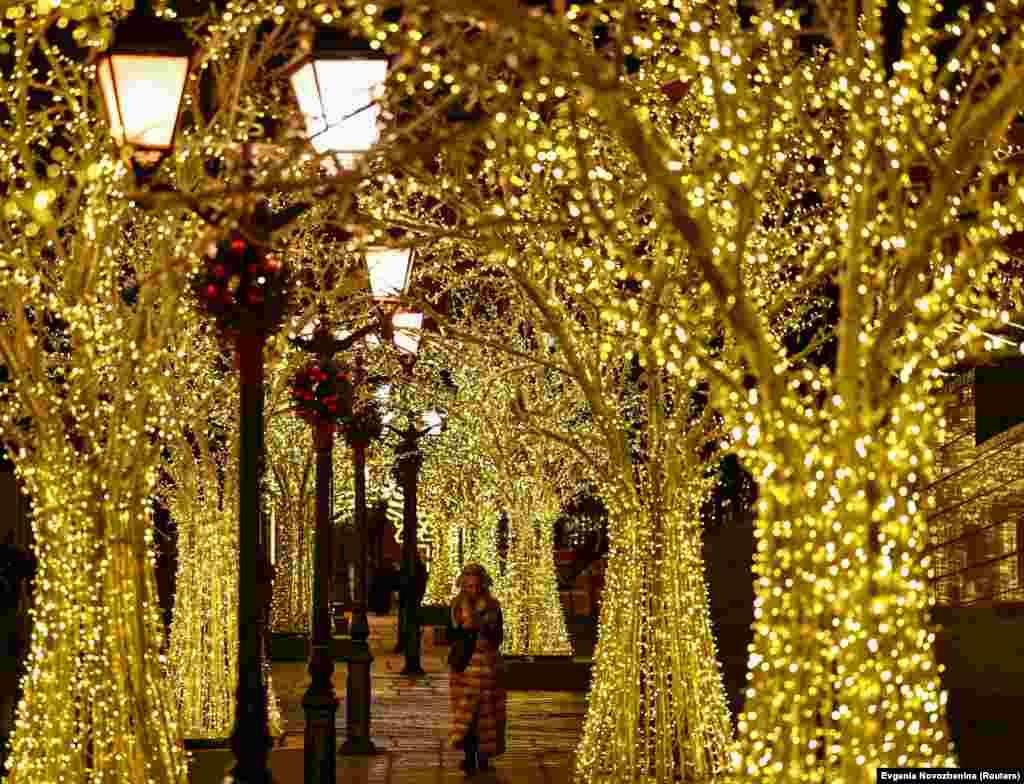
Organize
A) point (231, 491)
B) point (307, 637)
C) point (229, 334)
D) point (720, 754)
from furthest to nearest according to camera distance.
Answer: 1. point (307, 637)
2. point (231, 491)
3. point (720, 754)
4. point (229, 334)

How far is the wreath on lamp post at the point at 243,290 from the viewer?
9.39 metres

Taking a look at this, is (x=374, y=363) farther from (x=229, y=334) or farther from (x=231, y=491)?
(x=229, y=334)

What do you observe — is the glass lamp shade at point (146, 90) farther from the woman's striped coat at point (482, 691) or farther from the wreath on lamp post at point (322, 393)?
the woman's striped coat at point (482, 691)

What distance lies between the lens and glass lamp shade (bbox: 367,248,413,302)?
1342 cm

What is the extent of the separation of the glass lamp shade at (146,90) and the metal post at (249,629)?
1.58 metres

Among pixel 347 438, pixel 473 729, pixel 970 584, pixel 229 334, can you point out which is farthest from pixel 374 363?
pixel 229 334

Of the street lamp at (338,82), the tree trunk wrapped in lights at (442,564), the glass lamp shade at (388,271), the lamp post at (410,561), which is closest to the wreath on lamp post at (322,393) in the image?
the glass lamp shade at (388,271)

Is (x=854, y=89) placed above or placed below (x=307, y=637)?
above

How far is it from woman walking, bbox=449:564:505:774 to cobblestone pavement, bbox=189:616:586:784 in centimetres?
33

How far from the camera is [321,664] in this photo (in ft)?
43.7

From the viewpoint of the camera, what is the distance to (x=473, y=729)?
1445 cm

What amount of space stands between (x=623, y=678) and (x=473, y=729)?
2.94 m

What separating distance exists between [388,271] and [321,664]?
311cm

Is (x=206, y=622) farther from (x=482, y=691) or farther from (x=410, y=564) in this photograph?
(x=410, y=564)
